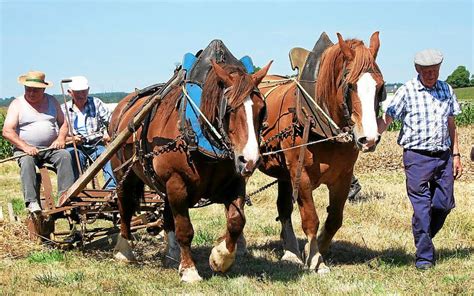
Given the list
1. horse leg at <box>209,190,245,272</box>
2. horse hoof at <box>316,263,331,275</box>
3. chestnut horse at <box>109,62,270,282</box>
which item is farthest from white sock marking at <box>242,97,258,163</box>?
horse hoof at <box>316,263,331,275</box>

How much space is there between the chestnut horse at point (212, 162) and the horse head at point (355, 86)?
0.70 meters

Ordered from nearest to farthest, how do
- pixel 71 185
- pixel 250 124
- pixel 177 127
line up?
pixel 250 124 < pixel 177 127 < pixel 71 185

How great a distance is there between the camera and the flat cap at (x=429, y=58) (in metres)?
5.82

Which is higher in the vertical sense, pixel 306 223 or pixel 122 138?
pixel 122 138

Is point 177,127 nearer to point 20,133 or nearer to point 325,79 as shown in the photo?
point 325,79

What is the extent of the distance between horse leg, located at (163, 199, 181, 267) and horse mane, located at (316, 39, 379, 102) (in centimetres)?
206

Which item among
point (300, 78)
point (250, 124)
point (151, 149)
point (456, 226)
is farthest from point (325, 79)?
point (456, 226)

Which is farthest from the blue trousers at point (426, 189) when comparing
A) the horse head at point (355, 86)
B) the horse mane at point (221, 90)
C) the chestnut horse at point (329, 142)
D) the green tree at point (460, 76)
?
the green tree at point (460, 76)

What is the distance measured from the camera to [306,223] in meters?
6.16

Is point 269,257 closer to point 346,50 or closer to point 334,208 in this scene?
point 334,208

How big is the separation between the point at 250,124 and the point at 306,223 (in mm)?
1504

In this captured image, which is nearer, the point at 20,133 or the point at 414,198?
the point at 414,198

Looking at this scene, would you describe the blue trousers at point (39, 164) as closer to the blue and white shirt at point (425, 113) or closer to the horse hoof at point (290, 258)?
the horse hoof at point (290, 258)

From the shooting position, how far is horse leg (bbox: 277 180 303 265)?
6969 millimetres
